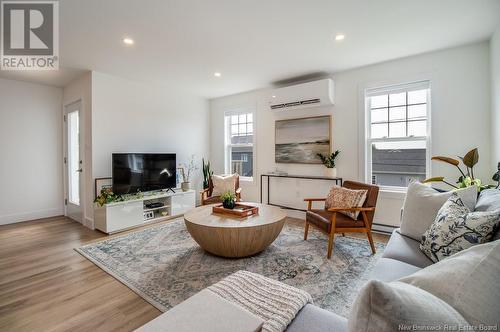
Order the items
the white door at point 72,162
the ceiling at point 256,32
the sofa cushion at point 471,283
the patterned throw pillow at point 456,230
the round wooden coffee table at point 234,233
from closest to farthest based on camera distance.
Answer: the sofa cushion at point 471,283 → the patterned throw pillow at point 456,230 → the ceiling at point 256,32 → the round wooden coffee table at point 234,233 → the white door at point 72,162

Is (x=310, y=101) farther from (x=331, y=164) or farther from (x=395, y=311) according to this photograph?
(x=395, y=311)

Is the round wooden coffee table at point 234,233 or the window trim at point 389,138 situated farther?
the window trim at point 389,138

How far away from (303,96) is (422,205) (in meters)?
2.53

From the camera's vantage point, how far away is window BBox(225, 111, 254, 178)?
5.11 m

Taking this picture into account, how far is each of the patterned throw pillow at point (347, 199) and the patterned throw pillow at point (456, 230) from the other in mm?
1056

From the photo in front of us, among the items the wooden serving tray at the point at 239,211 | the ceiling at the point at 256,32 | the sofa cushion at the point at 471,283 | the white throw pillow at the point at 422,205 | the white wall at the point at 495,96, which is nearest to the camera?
the sofa cushion at the point at 471,283

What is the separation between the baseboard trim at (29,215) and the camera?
13.2 ft

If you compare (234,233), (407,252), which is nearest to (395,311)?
(407,252)

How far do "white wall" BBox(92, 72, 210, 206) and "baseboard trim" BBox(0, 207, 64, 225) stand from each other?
1.69m

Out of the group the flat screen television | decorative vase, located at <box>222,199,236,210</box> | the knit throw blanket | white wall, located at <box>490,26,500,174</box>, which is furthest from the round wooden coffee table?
white wall, located at <box>490,26,500,174</box>

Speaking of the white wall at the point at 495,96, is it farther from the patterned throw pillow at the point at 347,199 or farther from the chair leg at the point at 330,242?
the chair leg at the point at 330,242

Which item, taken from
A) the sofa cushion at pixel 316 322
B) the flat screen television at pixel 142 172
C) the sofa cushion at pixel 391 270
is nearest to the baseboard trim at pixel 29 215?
the flat screen television at pixel 142 172

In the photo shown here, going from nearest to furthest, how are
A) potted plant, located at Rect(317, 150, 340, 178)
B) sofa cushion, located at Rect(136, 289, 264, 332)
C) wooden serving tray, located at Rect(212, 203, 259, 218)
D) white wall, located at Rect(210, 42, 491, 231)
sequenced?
sofa cushion, located at Rect(136, 289, 264, 332) → wooden serving tray, located at Rect(212, 203, 259, 218) → white wall, located at Rect(210, 42, 491, 231) → potted plant, located at Rect(317, 150, 340, 178)

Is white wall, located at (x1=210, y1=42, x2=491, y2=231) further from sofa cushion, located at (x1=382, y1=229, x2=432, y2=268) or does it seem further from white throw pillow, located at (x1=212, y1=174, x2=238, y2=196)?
sofa cushion, located at (x1=382, y1=229, x2=432, y2=268)
